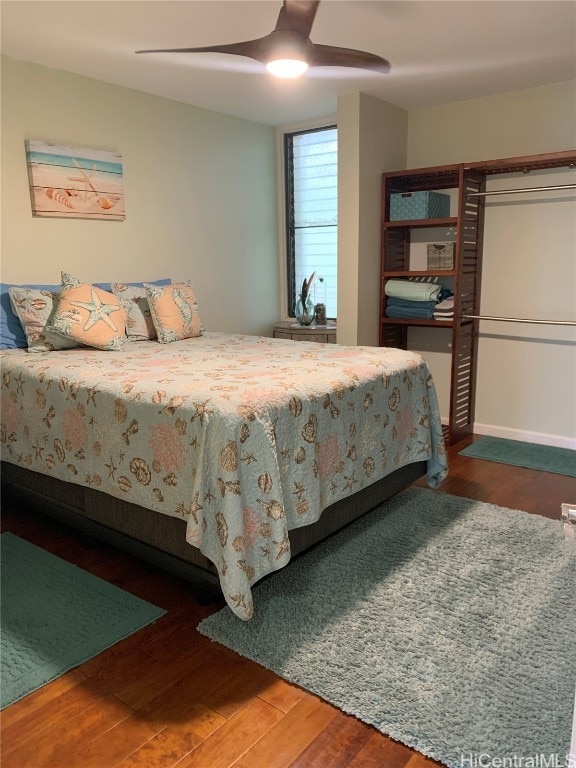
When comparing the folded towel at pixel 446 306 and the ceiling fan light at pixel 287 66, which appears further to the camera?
the folded towel at pixel 446 306

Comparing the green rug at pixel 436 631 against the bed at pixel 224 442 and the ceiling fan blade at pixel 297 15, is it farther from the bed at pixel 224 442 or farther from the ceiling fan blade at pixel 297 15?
the ceiling fan blade at pixel 297 15

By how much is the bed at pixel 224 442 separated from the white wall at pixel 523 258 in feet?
4.56

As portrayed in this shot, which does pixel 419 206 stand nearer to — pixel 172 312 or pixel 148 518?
pixel 172 312

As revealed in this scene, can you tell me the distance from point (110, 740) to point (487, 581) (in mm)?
1450

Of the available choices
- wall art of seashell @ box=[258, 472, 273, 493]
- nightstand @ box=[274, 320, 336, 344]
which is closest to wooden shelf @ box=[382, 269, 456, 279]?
nightstand @ box=[274, 320, 336, 344]

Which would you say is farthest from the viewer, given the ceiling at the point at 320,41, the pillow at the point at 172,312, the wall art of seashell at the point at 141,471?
the pillow at the point at 172,312

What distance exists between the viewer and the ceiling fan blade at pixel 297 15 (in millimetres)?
2010

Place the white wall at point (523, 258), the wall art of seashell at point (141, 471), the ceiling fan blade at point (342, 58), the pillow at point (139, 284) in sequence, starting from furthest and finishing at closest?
the white wall at point (523, 258) → the pillow at point (139, 284) → the ceiling fan blade at point (342, 58) → the wall art of seashell at point (141, 471)

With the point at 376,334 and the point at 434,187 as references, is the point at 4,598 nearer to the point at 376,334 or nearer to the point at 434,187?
the point at 376,334

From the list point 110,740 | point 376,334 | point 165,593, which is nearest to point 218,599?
point 165,593

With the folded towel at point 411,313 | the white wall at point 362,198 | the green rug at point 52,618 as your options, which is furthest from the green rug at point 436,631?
the white wall at point 362,198

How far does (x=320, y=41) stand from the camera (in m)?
2.96

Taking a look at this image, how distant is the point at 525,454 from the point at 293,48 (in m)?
2.78

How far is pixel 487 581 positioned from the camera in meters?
2.27
